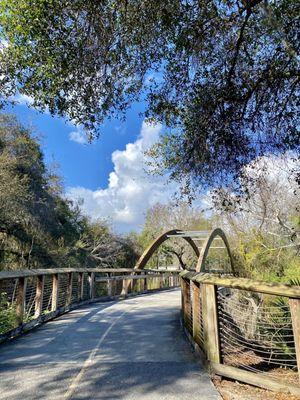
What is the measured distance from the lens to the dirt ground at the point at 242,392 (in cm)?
367

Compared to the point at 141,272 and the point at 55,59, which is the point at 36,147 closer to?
the point at 141,272

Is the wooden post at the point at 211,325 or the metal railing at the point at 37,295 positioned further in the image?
the metal railing at the point at 37,295

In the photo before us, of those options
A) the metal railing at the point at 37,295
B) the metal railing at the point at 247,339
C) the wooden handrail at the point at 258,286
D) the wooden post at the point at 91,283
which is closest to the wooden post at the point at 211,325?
the metal railing at the point at 247,339

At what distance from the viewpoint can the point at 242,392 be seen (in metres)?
3.88

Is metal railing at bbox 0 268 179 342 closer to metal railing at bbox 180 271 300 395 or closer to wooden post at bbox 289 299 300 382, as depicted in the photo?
metal railing at bbox 180 271 300 395

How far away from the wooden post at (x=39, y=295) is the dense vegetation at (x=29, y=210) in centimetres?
702

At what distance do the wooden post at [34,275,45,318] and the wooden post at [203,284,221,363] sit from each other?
424 cm

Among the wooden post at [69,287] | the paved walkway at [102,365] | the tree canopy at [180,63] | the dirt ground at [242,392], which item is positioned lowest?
the dirt ground at [242,392]

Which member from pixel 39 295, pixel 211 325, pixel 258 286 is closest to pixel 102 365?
pixel 211 325

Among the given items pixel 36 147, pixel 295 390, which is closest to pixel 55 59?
pixel 295 390

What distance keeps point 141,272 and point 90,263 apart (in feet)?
19.7

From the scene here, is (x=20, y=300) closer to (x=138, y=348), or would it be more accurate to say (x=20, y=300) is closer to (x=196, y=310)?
(x=138, y=348)

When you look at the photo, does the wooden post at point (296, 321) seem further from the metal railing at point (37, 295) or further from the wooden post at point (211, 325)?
the metal railing at point (37, 295)

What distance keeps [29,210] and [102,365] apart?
475 inches
